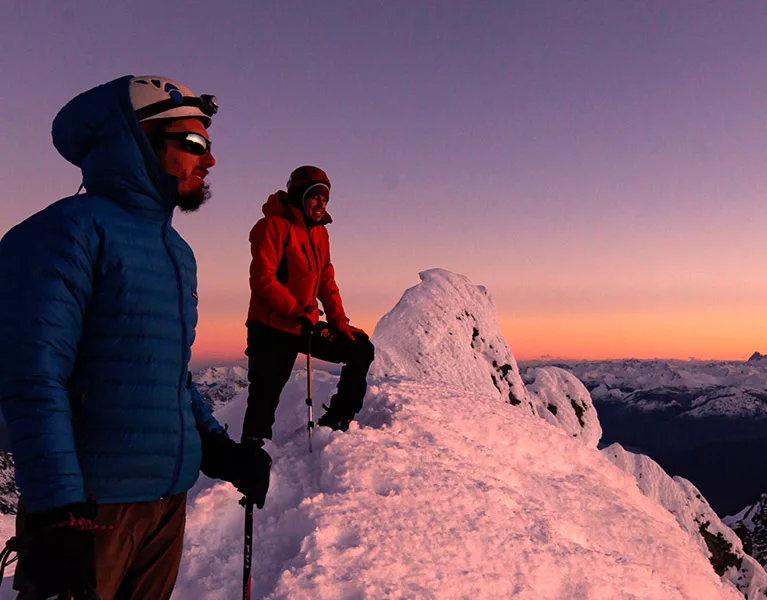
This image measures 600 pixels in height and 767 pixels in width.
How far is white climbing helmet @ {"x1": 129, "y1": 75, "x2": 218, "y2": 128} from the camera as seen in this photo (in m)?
2.36

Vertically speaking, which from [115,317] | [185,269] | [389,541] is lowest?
[389,541]

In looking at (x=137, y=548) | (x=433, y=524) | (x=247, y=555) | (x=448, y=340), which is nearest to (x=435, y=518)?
(x=433, y=524)

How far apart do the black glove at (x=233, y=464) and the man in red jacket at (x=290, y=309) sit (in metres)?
3.04

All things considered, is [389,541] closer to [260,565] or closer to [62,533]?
[260,565]

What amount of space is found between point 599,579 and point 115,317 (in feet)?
15.4

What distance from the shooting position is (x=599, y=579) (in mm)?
4652

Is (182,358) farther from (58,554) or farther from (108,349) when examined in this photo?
(58,554)

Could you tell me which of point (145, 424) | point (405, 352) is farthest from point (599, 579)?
point (405, 352)

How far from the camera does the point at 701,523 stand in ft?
97.9

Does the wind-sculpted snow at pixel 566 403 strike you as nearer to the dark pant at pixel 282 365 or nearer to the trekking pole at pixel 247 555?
the dark pant at pixel 282 365

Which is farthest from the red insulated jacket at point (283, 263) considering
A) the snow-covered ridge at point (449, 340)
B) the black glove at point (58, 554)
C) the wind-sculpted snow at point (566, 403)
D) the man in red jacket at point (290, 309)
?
the wind-sculpted snow at point (566, 403)

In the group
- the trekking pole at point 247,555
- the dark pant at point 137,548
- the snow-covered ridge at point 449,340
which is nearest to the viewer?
the dark pant at point 137,548

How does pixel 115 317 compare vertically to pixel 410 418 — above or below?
above

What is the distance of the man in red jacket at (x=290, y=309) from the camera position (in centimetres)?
602
